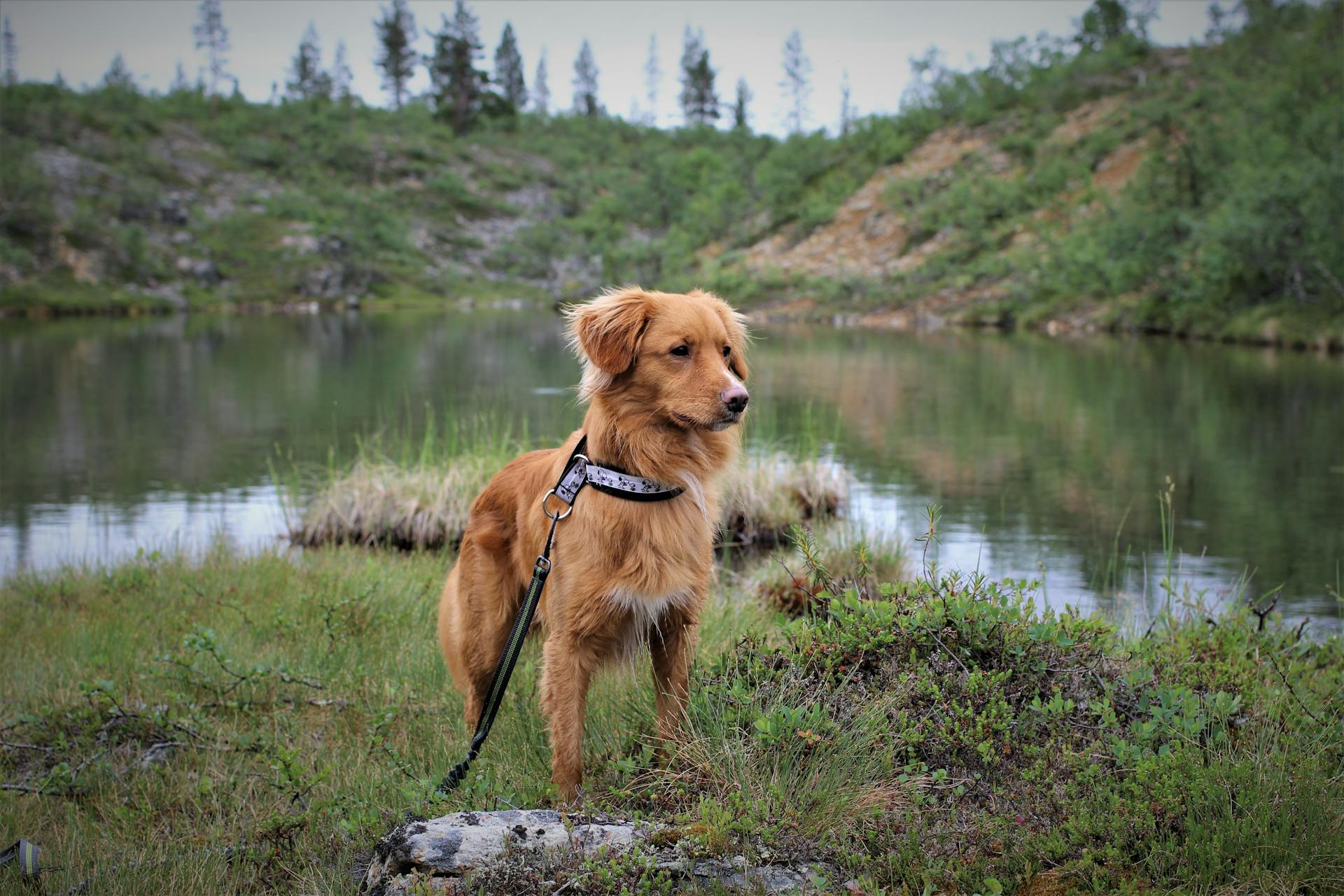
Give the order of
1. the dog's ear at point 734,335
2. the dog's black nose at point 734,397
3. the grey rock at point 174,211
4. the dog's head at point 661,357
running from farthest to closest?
the grey rock at point 174,211 < the dog's ear at point 734,335 < the dog's head at point 661,357 < the dog's black nose at point 734,397

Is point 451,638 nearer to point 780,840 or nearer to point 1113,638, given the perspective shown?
point 780,840

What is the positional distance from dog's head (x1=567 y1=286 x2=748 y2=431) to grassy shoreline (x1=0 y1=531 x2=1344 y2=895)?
Result: 76 centimetres

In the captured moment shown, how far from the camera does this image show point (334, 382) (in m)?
23.6

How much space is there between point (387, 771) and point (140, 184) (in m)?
81.1

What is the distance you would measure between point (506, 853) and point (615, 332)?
1.77 meters

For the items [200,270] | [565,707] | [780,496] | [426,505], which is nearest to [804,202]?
[200,270]

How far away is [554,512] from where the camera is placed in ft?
11.4

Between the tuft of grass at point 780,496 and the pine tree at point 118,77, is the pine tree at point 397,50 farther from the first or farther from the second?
the tuft of grass at point 780,496

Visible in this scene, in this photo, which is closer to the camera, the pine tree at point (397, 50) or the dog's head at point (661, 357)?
the dog's head at point (661, 357)

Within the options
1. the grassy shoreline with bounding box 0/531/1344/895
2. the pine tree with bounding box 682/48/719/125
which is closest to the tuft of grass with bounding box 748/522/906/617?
the grassy shoreline with bounding box 0/531/1344/895

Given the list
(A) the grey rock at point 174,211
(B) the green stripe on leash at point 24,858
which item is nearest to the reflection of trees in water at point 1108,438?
(B) the green stripe on leash at point 24,858

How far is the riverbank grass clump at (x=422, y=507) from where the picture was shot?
32.5 ft

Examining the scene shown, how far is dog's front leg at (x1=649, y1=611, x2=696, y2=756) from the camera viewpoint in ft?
11.2

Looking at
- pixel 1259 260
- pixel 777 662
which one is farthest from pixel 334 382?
pixel 1259 260
